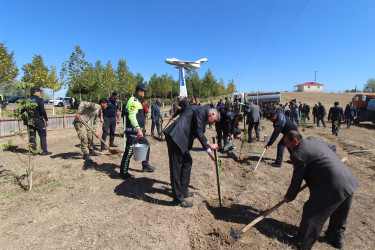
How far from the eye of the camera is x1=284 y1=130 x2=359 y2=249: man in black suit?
2.49 meters

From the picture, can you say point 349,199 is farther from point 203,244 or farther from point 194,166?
point 194,166

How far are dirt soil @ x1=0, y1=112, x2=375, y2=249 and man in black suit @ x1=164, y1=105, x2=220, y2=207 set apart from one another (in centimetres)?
43

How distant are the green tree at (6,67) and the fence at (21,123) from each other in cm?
597

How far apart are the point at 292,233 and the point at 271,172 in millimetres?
2546

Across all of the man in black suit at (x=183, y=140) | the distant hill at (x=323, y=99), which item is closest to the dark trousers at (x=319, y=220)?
the man in black suit at (x=183, y=140)

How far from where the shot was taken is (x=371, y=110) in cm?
1576

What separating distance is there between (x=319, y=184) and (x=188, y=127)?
1.92m

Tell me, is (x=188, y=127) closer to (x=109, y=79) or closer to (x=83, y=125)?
(x=83, y=125)

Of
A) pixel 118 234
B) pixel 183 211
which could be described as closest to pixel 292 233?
pixel 183 211

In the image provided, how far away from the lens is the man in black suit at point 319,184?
2.49m

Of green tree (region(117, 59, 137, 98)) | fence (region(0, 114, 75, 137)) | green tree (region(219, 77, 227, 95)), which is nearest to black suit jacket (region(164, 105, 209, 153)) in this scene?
fence (region(0, 114, 75, 137))

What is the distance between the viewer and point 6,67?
14312 millimetres

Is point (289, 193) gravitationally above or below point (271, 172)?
above

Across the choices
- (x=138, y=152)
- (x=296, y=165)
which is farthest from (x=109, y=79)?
(x=296, y=165)
